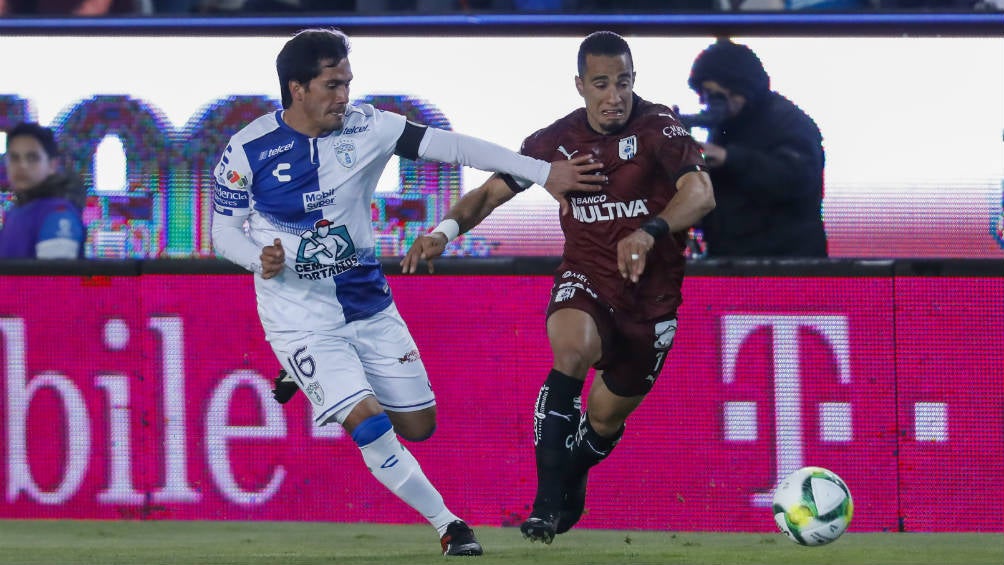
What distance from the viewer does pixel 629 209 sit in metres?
6.76

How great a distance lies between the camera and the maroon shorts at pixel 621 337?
264 inches

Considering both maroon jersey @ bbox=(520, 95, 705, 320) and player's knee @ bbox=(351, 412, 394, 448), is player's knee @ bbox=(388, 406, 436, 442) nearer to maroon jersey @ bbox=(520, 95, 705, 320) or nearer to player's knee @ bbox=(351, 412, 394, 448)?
player's knee @ bbox=(351, 412, 394, 448)

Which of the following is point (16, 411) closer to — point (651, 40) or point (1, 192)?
point (1, 192)

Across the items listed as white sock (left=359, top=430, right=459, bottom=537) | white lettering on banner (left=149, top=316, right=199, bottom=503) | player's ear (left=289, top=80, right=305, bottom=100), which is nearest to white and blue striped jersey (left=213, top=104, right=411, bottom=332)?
player's ear (left=289, top=80, right=305, bottom=100)

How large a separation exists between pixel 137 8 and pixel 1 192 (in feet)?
4.02

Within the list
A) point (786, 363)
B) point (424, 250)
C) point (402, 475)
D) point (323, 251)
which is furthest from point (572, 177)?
point (786, 363)

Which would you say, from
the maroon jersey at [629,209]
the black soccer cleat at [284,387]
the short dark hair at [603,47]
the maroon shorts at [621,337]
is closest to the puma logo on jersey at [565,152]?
the maroon jersey at [629,209]

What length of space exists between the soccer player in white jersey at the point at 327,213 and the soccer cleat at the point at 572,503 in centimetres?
53

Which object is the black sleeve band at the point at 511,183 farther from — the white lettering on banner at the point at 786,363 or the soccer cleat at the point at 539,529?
the white lettering on banner at the point at 786,363

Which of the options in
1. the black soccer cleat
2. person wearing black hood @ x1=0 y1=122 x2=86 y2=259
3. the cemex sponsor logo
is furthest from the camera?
person wearing black hood @ x1=0 y1=122 x2=86 y2=259

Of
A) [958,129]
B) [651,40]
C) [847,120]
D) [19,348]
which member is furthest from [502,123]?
[19,348]

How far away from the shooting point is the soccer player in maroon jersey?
6.56 m

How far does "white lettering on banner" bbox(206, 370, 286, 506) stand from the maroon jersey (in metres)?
2.20

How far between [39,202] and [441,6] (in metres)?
2.37
